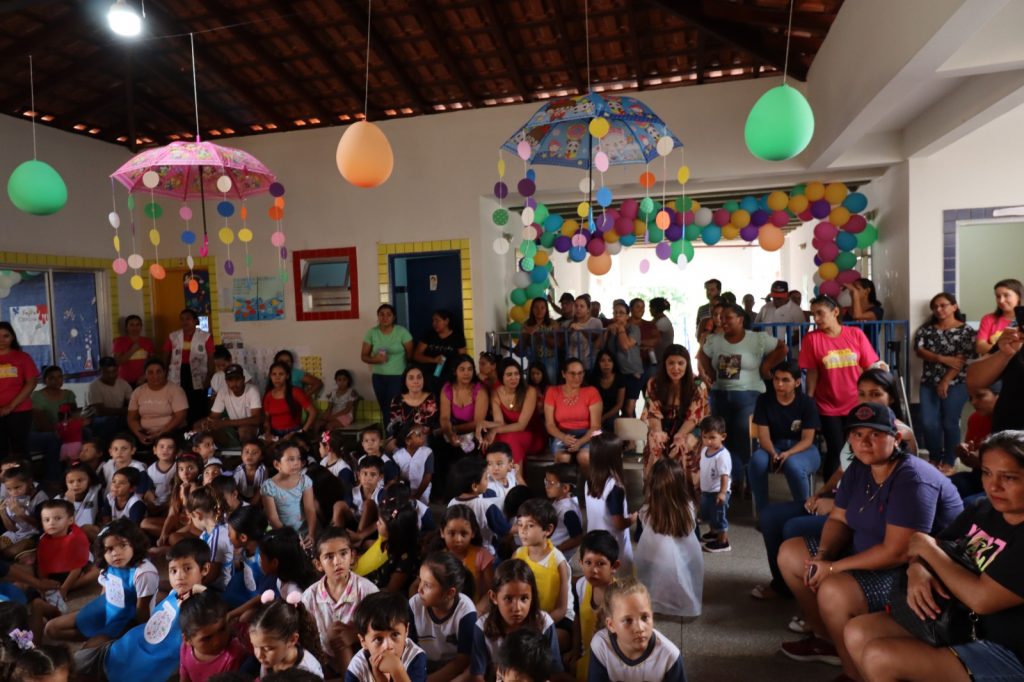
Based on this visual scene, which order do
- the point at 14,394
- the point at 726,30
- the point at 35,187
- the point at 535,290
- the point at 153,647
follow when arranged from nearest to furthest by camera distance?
the point at 153,647
the point at 35,187
the point at 14,394
the point at 726,30
the point at 535,290

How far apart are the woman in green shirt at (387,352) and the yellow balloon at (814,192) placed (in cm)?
389

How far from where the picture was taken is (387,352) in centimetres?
603

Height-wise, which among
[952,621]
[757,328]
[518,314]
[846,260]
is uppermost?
[846,260]

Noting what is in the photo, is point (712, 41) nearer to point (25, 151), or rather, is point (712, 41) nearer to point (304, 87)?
point (304, 87)

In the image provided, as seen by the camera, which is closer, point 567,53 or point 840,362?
point 840,362

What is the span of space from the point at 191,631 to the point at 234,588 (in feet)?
2.74

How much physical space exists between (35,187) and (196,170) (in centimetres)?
111

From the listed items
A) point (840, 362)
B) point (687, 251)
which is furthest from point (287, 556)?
point (687, 251)

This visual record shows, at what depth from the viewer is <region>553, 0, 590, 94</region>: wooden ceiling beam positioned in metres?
5.19

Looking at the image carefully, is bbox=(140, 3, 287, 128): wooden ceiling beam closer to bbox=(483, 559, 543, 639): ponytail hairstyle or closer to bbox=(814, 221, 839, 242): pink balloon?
bbox=(814, 221, 839, 242): pink balloon

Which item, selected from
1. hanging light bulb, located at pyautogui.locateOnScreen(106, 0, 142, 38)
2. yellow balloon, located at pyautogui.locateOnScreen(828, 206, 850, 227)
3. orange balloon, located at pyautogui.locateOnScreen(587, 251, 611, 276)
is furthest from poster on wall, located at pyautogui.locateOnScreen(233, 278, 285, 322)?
yellow balloon, located at pyautogui.locateOnScreen(828, 206, 850, 227)

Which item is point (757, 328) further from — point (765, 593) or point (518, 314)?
point (765, 593)

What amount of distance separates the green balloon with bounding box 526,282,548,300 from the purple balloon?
2.67m

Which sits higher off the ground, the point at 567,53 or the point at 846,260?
the point at 567,53
